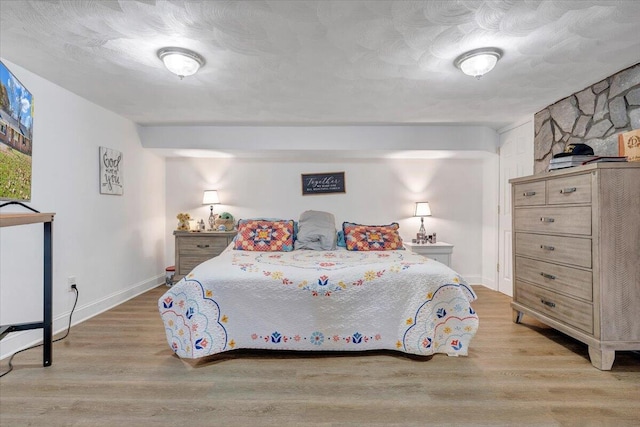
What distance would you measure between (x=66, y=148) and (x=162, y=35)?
5.39 feet

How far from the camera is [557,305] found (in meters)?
2.36

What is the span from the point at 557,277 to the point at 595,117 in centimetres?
144

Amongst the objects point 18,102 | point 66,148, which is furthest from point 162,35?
point 66,148

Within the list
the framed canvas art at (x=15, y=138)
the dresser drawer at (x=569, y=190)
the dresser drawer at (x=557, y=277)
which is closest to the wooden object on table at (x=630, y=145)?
the dresser drawer at (x=569, y=190)

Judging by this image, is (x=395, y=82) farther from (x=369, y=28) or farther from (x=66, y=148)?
(x=66, y=148)

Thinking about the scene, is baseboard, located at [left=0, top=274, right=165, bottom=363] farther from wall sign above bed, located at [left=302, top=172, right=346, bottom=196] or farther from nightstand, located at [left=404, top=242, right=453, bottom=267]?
nightstand, located at [left=404, top=242, right=453, bottom=267]

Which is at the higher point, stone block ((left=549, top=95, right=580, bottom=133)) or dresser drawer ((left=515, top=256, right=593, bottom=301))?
stone block ((left=549, top=95, right=580, bottom=133))

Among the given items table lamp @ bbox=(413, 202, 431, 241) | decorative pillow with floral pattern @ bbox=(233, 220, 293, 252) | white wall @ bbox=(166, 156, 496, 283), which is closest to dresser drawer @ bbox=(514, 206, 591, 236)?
A: table lamp @ bbox=(413, 202, 431, 241)

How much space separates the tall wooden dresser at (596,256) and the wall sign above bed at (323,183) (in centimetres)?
250

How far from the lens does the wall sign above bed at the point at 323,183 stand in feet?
14.6

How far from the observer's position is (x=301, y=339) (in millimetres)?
2203

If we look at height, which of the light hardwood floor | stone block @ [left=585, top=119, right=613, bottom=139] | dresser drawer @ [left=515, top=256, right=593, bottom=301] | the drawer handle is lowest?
the light hardwood floor

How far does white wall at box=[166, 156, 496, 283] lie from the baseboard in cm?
115

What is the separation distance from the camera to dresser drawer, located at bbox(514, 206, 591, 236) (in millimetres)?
2123
